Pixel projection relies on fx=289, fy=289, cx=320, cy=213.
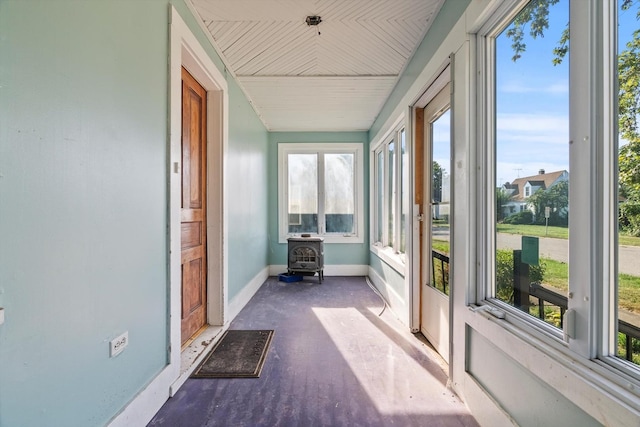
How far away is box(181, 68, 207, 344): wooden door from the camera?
238 cm

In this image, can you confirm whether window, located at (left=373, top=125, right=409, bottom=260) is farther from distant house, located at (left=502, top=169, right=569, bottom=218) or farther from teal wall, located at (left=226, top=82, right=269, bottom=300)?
teal wall, located at (left=226, top=82, right=269, bottom=300)

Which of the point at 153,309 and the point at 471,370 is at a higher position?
the point at 153,309

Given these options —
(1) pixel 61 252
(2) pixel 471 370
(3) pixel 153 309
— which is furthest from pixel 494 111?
(3) pixel 153 309

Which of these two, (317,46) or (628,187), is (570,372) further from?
(317,46)

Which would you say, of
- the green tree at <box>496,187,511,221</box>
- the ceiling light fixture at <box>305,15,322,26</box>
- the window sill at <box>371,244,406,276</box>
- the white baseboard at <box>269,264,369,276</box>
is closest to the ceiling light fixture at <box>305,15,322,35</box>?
the ceiling light fixture at <box>305,15,322,26</box>

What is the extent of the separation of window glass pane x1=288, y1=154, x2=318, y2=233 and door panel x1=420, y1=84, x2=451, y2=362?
9.33 ft

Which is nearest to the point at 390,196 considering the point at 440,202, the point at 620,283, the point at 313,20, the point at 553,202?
the point at 440,202

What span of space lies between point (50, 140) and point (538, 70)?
1.97 m

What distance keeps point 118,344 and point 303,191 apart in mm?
4186

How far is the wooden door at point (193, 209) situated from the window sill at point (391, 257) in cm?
199

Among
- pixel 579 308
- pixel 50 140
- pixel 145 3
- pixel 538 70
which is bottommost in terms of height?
pixel 579 308

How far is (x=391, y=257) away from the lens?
3561 mm

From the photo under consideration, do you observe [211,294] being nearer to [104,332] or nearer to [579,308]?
[104,332]

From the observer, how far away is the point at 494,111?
5.25 ft
